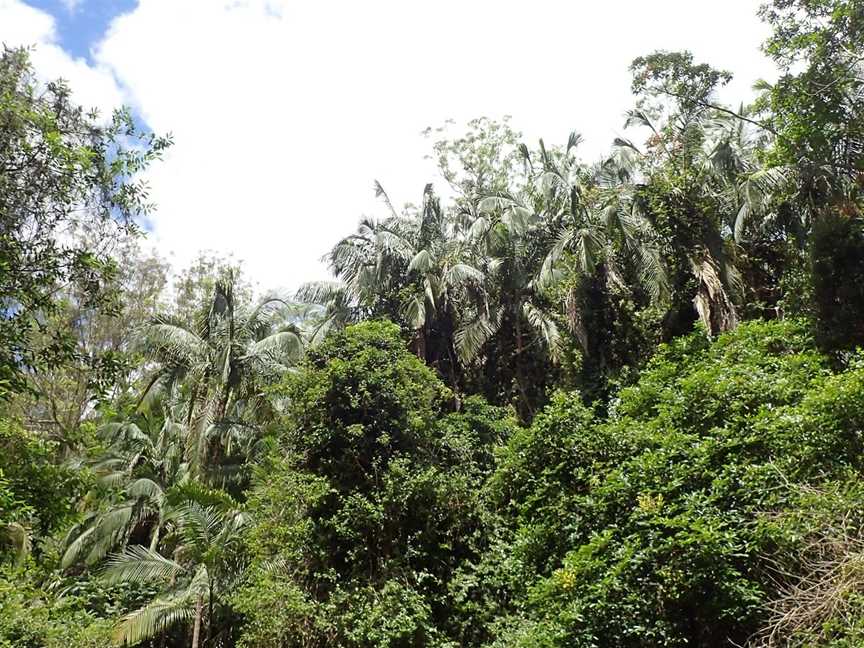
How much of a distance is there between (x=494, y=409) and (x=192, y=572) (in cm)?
704

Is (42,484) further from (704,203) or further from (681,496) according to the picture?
(704,203)

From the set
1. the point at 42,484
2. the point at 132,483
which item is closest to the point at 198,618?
the point at 132,483

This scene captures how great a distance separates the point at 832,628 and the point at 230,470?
519 inches

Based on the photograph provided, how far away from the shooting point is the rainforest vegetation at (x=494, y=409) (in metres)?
7.40

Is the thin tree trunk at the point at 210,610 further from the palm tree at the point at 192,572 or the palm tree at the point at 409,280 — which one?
the palm tree at the point at 409,280

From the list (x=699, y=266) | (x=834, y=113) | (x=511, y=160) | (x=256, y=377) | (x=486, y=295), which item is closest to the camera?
(x=834, y=113)

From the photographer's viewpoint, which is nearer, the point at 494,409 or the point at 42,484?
the point at 42,484

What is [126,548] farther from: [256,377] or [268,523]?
[268,523]

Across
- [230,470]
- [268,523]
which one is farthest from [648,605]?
[230,470]

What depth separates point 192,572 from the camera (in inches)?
543

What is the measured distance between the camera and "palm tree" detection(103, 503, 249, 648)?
12.4m

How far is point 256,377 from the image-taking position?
629 inches

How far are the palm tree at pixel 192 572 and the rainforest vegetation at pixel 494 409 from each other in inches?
2.8

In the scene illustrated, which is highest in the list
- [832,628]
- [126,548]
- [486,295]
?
[486,295]
